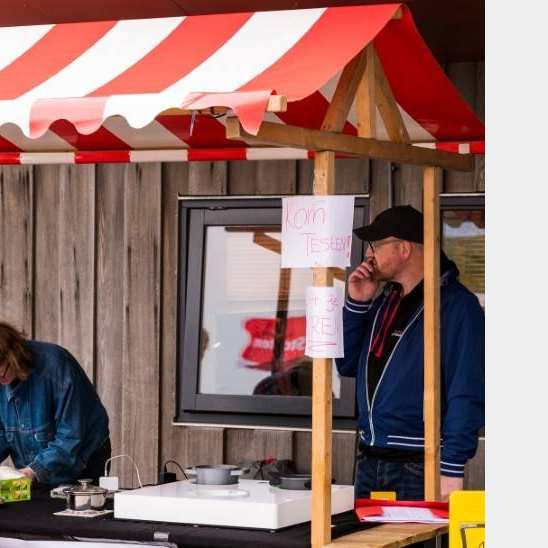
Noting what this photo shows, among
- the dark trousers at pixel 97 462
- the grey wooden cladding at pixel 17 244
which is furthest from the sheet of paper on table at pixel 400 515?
the grey wooden cladding at pixel 17 244

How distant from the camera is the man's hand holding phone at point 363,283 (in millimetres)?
4910

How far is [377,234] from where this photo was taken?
4734 millimetres

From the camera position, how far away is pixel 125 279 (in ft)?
21.3

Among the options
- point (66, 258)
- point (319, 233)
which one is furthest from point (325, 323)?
point (66, 258)

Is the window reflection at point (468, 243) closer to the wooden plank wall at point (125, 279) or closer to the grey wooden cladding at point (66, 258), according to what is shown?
the wooden plank wall at point (125, 279)

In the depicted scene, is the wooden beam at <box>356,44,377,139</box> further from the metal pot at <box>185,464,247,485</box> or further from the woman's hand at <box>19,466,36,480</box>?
Result: the woman's hand at <box>19,466,36,480</box>

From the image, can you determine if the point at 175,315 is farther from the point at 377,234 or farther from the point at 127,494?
the point at 127,494

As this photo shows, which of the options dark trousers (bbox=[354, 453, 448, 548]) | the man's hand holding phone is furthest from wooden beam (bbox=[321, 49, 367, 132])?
dark trousers (bbox=[354, 453, 448, 548])

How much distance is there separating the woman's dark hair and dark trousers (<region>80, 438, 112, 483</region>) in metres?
0.45

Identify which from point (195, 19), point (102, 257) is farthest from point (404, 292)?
point (102, 257)

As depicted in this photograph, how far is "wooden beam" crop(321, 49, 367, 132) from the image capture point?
396 centimetres

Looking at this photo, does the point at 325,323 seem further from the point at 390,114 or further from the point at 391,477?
the point at 391,477

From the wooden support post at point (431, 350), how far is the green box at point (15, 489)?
136 centimetres
